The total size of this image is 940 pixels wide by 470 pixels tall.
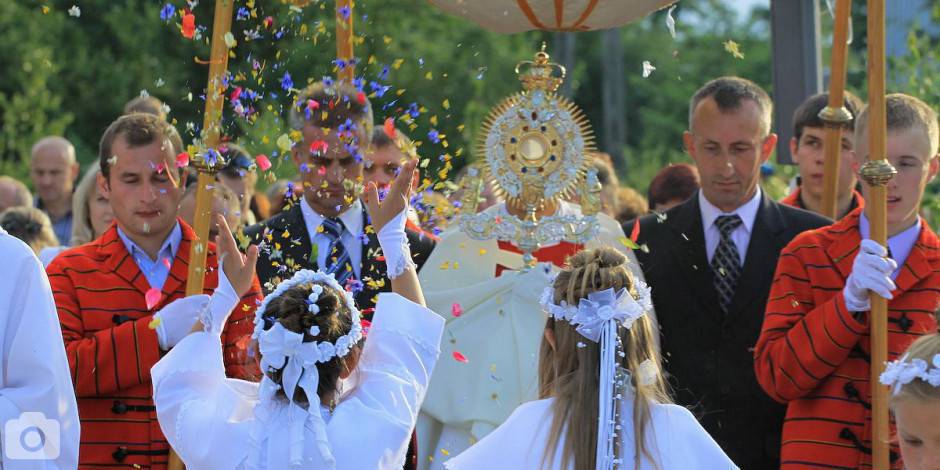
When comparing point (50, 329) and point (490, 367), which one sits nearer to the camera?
point (50, 329)

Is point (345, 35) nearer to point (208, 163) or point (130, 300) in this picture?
point (208, 163)

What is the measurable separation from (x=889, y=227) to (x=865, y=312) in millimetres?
396

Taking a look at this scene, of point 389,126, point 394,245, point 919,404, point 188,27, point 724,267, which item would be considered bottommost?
point 919,404

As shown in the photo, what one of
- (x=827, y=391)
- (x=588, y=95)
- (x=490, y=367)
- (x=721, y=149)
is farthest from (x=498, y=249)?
(x=588, y=95)

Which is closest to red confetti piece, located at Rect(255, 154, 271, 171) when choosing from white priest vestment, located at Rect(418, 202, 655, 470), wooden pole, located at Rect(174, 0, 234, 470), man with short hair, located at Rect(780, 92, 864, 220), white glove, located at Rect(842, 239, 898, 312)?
wooden pole, located at Rect(174, 0, 234, 470)

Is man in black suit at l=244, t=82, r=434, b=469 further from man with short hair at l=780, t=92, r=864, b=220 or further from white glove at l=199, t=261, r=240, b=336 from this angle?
man with short hair at l=780, t=92, r=864, b=220

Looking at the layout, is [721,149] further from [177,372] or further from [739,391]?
[177,372]

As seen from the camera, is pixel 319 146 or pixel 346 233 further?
pixel 346 233

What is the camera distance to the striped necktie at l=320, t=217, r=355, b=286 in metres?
6.07

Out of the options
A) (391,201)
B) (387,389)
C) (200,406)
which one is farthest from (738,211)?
(200,406)

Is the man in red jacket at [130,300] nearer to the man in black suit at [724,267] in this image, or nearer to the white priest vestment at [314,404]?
the white priest vestment at [314,404]

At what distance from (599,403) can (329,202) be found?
86.9 inches

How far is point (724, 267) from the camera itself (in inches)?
247

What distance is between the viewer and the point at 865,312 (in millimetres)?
5320
